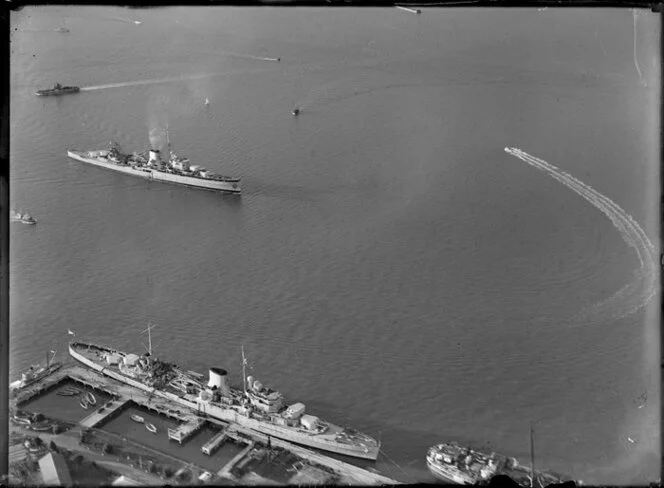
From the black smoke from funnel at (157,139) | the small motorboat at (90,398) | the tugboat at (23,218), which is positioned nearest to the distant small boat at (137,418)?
the small motorboat at (90,398)

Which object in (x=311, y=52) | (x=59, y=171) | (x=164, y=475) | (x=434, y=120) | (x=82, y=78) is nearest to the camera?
(x=164, y=475)

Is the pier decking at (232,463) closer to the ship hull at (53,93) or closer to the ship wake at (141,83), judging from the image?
the ship wake at (141,83)

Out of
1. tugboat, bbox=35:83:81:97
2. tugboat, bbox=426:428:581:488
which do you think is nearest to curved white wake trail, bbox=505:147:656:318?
tugboat, bbox=426:428:581:488

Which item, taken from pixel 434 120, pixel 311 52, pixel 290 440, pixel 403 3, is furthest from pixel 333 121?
pixel 403 3

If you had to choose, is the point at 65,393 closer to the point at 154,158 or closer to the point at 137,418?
the point at 137,418

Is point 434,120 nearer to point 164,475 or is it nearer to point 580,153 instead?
point 580,153
